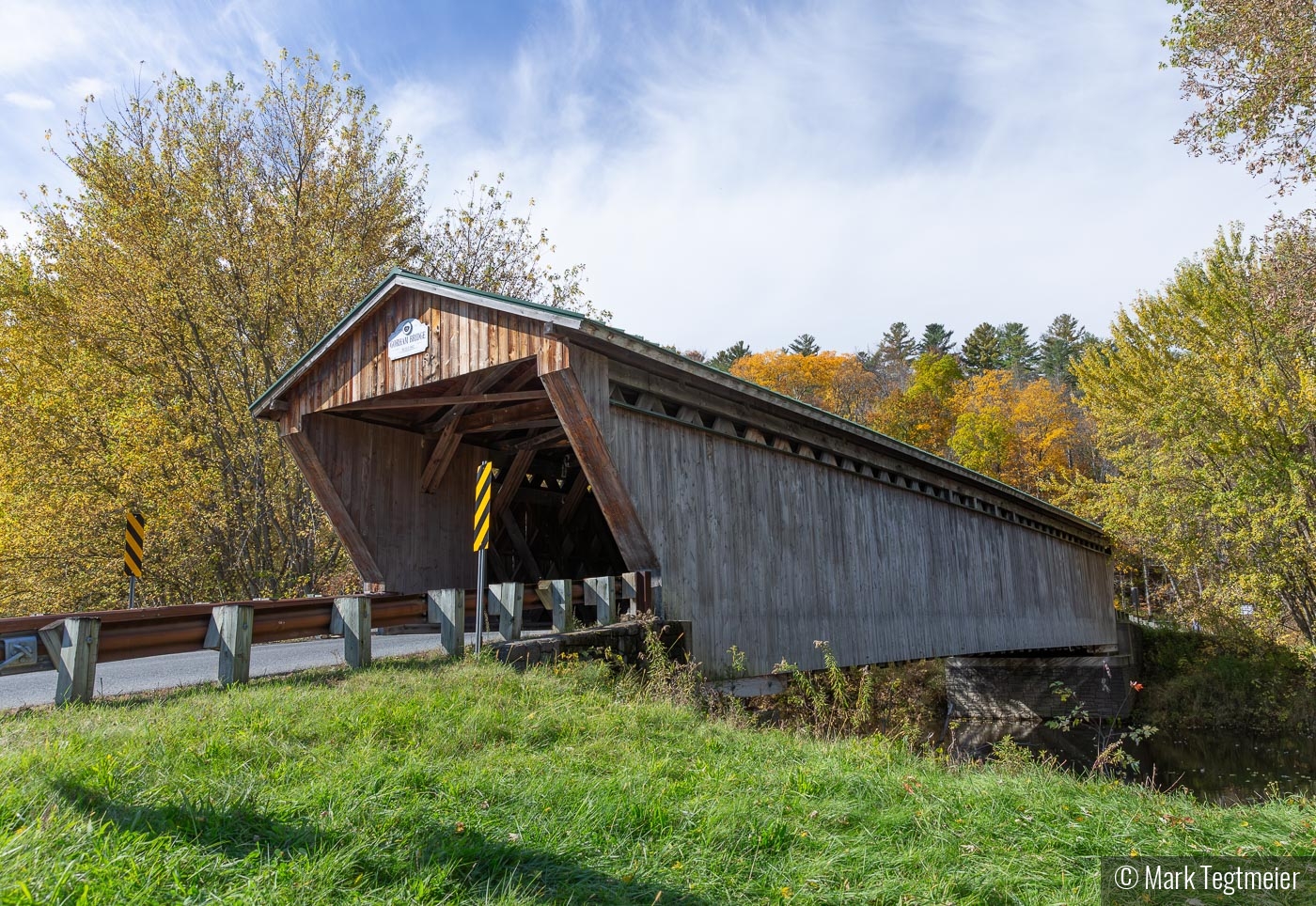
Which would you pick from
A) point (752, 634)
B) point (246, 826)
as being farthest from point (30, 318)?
point (246, 826)

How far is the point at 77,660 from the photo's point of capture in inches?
190

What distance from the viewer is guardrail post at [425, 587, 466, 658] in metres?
6.27

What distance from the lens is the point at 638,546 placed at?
23.9ft

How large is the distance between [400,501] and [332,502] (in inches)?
41.3

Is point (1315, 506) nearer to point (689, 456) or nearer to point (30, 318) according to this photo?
point (689, 456)

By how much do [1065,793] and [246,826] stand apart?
4.10 meters

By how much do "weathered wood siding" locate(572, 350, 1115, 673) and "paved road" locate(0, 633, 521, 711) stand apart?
2014mm

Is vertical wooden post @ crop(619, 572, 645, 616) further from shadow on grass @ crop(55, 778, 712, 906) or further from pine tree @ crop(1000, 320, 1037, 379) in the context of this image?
pine tree @ crop(1000, 320, 1037, 379)

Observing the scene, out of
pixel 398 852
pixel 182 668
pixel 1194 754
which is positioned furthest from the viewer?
pixel 1194 754

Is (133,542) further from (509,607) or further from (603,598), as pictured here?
(603,598)

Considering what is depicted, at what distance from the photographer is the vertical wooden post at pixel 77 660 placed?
15.8 ft

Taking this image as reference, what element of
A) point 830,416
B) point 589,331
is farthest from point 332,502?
point 830,416

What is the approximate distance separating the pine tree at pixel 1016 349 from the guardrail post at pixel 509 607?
63.6 meters

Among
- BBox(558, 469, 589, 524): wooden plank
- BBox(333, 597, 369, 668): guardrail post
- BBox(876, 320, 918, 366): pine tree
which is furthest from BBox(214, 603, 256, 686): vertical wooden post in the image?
BBox(876, 320, 918, 366): pine tree
